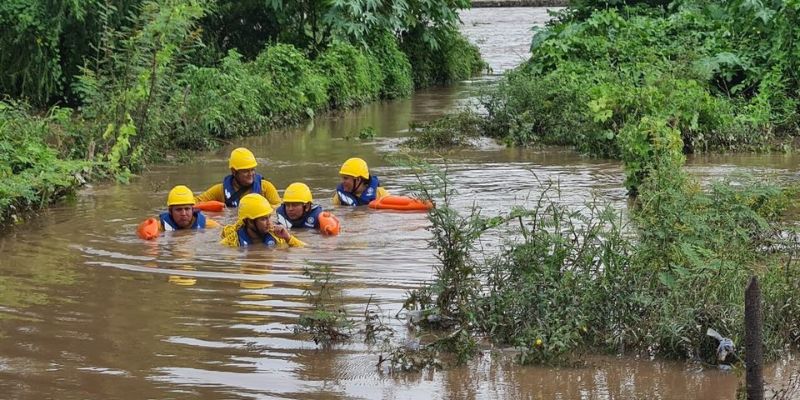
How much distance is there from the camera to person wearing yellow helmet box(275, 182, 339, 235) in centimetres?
1333

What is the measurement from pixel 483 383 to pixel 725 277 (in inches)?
70.9

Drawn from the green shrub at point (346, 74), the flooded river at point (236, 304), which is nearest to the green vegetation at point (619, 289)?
the flooded river at point (236, 304)

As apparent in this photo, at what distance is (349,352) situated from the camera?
27.3 feet

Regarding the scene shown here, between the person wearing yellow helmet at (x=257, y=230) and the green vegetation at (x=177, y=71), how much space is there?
2.24m

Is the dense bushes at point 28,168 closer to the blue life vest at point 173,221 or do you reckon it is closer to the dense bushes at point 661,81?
the blue life vest at point 173,221

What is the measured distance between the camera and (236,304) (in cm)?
962

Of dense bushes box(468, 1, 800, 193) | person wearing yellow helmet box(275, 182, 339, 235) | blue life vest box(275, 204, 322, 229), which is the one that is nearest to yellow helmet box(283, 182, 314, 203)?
person wearing yellow helmet box(275, 182, 339, 235)

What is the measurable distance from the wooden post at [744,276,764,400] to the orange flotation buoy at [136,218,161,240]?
26.8 feet

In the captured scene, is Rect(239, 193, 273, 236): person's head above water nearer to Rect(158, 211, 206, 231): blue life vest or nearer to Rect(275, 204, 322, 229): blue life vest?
Rect(275, 204, 322, 229): blue life vest

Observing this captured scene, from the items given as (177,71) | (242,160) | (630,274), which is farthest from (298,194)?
(177,71)

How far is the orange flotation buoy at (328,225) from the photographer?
13.2 metres

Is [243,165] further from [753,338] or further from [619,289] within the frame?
[753,338]

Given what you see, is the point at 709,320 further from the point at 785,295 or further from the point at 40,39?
the point at 40,39

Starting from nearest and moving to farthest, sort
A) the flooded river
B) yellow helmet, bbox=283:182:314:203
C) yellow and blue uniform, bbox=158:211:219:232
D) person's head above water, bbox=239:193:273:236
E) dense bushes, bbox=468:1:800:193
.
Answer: the flooded river, person's head above water, bbox=239:193:273:236, yellow and blue uniform, bbox=158:211:219:232, yellow helmet, bbox=283:182:314:203, dense bushes, bbox=468:1:800:193
